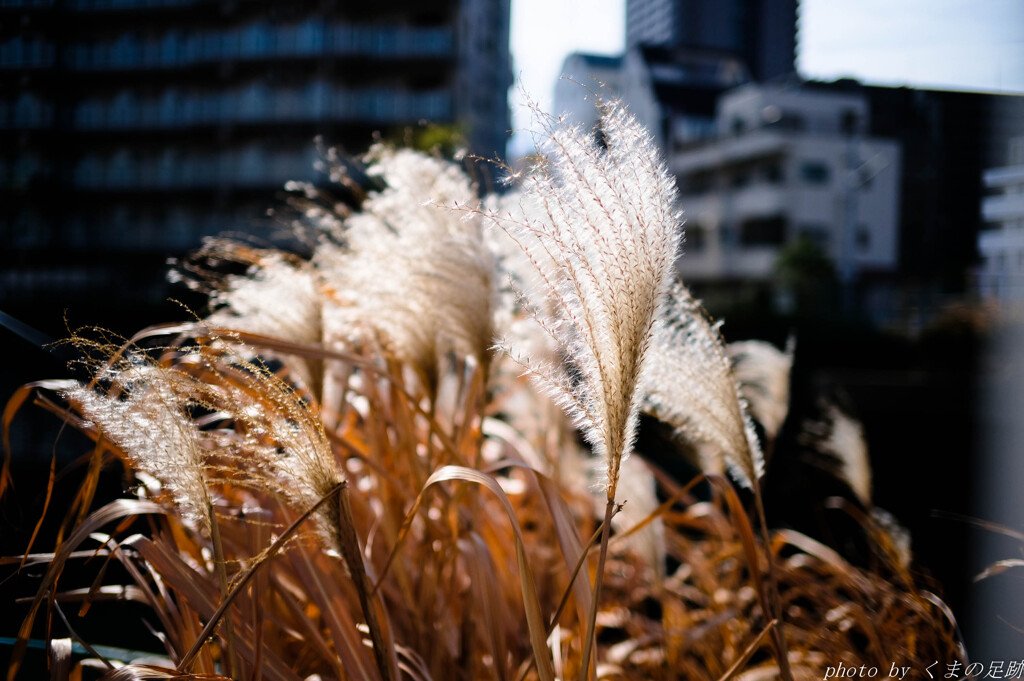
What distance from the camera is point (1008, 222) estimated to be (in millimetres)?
1361

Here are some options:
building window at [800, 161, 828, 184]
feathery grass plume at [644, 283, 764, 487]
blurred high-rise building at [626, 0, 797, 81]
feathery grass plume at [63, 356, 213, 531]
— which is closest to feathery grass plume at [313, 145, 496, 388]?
feathery grass plume at [644, 283, 764, 487]

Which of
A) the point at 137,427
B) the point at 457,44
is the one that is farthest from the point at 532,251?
the point at 457,44

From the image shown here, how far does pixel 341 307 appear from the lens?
1.03m

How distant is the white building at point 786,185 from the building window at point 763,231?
33 mm

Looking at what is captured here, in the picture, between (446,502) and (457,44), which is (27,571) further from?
(457,44)

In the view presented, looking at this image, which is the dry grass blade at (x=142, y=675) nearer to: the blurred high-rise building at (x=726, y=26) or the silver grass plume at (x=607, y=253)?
the silver grass plume at (x=607, y=253)

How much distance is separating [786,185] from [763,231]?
163cm

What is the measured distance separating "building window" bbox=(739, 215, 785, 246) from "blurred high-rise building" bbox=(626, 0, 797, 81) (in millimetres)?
18376

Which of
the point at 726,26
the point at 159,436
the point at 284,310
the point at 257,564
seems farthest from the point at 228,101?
the point at 257,564

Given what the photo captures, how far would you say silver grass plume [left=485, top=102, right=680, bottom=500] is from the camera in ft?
1.67

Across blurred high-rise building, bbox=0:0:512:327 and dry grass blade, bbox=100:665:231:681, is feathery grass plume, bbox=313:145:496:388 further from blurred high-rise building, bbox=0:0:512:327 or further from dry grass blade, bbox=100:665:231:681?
blurred high-rise building, bbox=0:0:512:327

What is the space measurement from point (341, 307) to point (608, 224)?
0.62 meters

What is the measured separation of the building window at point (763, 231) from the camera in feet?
69.1

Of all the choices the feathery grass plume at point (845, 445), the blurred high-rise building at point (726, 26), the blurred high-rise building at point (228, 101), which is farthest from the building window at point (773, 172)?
the feathery grass plume at point (845, 445)
